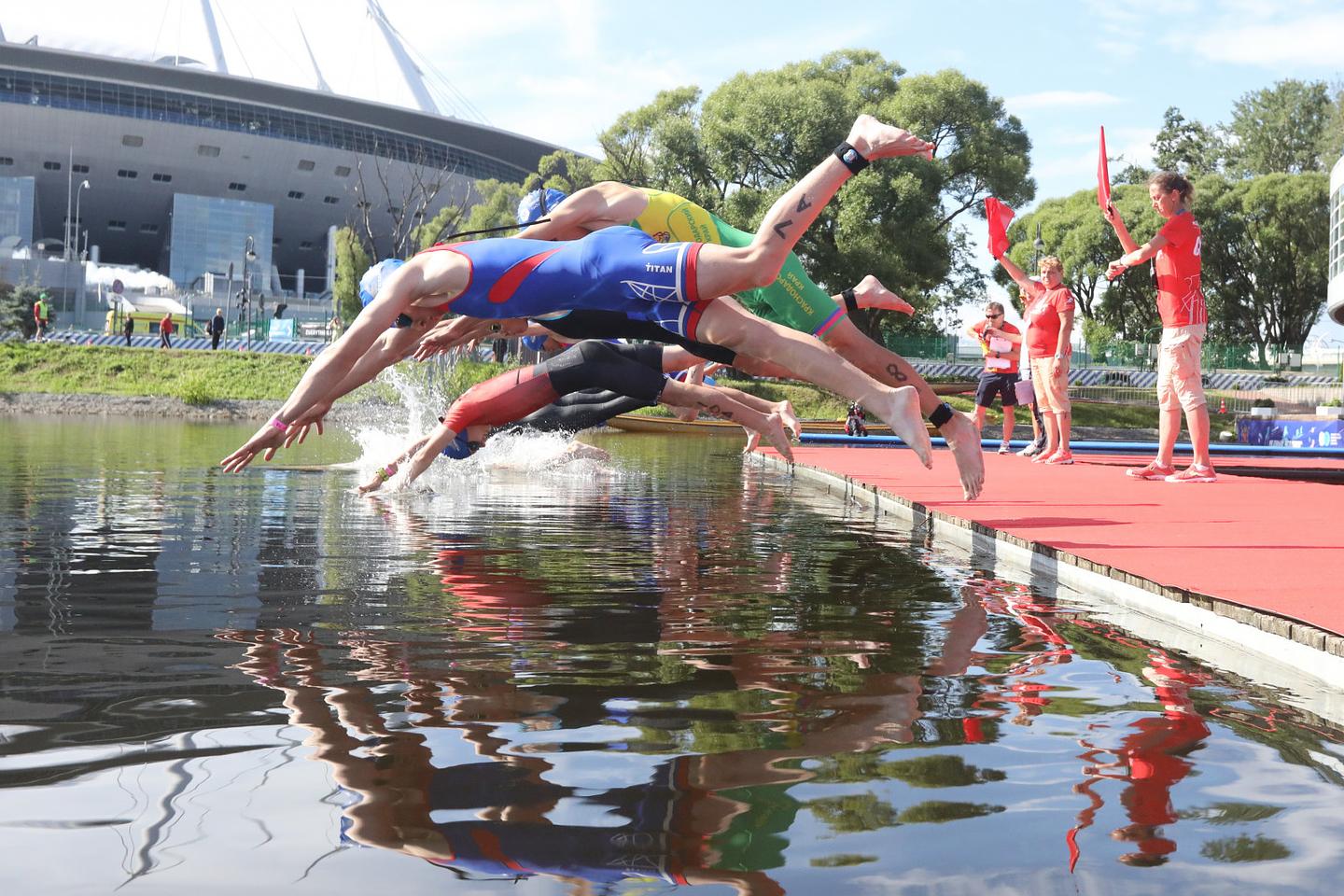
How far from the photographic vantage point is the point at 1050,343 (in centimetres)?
1184

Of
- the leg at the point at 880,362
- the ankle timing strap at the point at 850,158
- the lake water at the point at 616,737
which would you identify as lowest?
the lake water at the point at 616,737

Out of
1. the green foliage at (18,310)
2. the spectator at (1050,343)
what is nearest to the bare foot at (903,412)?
the spectator at (1050,343)

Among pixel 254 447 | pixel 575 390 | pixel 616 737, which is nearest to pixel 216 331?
pixel 575 390

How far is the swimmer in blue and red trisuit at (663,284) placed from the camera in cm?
539

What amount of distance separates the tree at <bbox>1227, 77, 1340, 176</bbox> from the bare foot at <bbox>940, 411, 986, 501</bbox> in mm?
68969

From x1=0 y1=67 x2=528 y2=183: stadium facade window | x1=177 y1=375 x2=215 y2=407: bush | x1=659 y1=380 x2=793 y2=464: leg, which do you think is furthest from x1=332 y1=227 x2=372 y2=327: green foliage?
x1=659 y1=380 x2=793 y2=464: leg

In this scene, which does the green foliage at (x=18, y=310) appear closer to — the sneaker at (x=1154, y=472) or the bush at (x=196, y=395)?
the bush at (x=196, y=395)

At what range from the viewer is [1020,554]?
5.44 m

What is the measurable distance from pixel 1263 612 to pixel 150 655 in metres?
3.05

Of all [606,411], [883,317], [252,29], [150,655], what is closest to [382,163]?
[252,29]

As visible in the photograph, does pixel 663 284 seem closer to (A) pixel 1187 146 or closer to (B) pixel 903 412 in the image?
(B) pixel 903 412

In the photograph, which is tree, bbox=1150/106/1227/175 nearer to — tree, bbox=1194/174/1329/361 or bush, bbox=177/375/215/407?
tree, bbox=1194/174/1329/361

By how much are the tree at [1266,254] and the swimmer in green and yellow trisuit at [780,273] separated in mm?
54165

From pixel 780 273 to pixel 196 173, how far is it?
8290 centimetres
